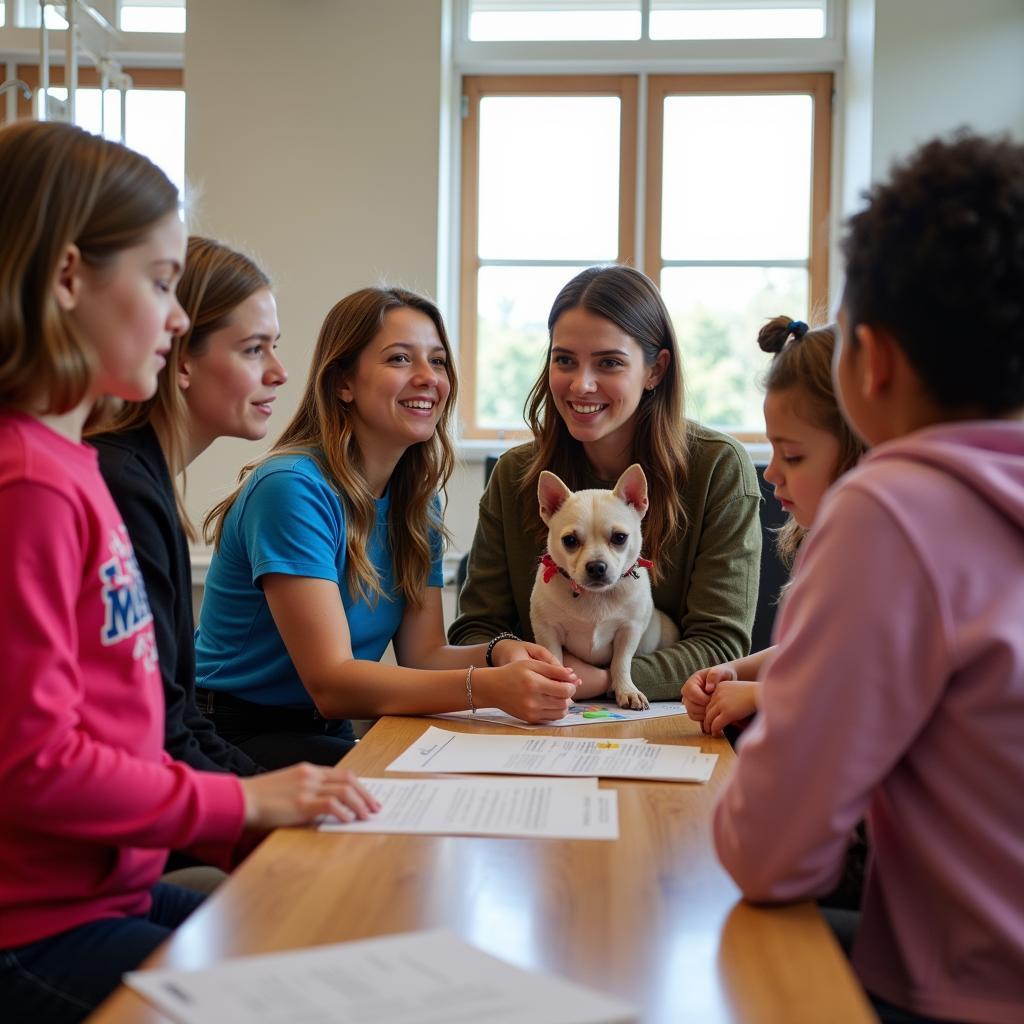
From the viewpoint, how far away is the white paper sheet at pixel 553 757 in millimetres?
1249

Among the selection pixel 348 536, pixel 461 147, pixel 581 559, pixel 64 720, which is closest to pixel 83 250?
pixel 64 720

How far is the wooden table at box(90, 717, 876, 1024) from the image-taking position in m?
0.70

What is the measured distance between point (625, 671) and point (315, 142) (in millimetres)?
2962

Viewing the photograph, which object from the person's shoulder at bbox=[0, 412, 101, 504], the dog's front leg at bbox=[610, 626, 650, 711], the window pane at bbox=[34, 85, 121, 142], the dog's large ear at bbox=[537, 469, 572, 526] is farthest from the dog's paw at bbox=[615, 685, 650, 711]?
the window pane at bbox=[34, 85, 121, 142]

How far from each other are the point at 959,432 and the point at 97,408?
2.77ft

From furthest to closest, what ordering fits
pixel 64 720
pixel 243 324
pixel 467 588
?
pixel 467 588
pixel 243 324
pixel 64 720

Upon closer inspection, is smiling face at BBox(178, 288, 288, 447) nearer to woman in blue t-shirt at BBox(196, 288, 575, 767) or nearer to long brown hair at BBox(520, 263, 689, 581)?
woman in blue t-shirt at BBox(196, 288, 575, 767)

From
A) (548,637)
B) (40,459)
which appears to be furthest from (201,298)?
(548,637)

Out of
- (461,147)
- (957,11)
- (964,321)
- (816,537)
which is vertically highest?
(957,11)

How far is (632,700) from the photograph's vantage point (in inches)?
68.7

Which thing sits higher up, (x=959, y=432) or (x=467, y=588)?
(x=959, y=432)

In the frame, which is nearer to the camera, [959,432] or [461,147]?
[959,432]

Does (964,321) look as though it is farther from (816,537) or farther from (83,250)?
(83,250)

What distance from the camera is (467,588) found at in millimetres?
2189
